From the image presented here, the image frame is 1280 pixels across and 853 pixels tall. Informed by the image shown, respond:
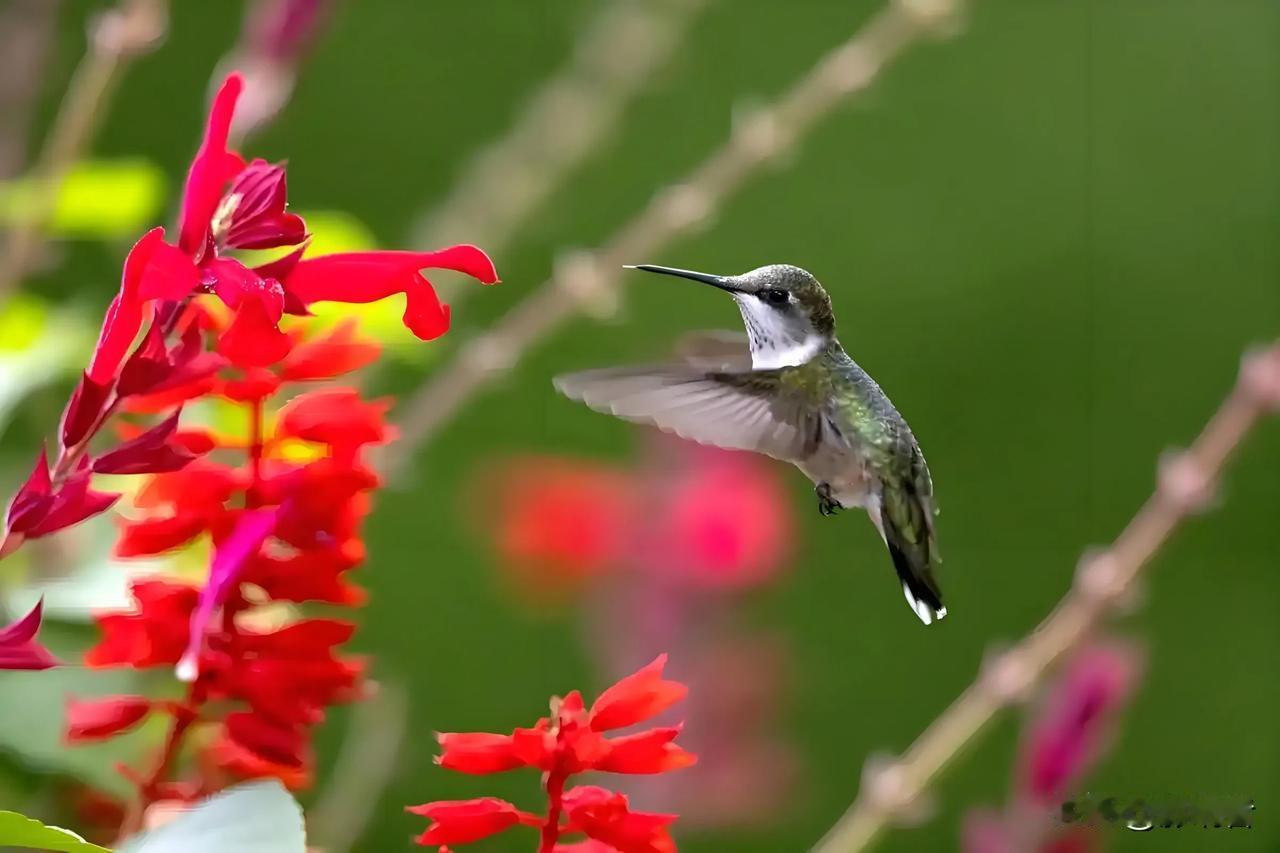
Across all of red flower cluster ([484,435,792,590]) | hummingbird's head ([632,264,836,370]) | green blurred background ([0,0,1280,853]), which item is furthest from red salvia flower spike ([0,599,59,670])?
green blurred background ([0,0,1280,853])

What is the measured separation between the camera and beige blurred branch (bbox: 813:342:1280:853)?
0.48 m

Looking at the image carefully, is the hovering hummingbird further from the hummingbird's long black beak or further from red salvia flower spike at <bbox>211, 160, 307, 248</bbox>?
red salvia flower spike at <bbox>211, 160, 307, 248</bbox>

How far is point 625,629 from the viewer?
806 mm

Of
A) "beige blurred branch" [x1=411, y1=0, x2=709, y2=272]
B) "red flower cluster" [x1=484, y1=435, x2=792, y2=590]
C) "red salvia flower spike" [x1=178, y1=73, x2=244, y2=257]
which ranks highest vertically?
"beige blurred branch" [x1=411, y1=0, x2=709, y2=272]

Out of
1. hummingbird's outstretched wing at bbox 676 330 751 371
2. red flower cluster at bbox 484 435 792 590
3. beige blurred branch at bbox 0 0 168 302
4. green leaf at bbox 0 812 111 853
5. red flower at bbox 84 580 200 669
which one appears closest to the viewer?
green leaf at bbox 0 812 111 853

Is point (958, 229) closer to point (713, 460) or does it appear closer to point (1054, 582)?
point (1054, 582)

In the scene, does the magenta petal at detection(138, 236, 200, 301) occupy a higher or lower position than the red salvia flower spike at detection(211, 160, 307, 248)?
lower

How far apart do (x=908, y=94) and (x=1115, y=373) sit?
0.44 m

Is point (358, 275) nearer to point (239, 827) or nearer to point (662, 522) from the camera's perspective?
point (239, 827)

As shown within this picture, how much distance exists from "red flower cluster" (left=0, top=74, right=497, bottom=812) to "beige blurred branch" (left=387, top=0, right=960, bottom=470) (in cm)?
14

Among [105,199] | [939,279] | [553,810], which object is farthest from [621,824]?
[939,279]

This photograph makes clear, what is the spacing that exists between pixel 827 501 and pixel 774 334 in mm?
95

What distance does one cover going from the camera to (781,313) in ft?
1.53

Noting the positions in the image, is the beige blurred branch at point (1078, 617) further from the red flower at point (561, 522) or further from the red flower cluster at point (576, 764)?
the red flower at point (561, 522)
